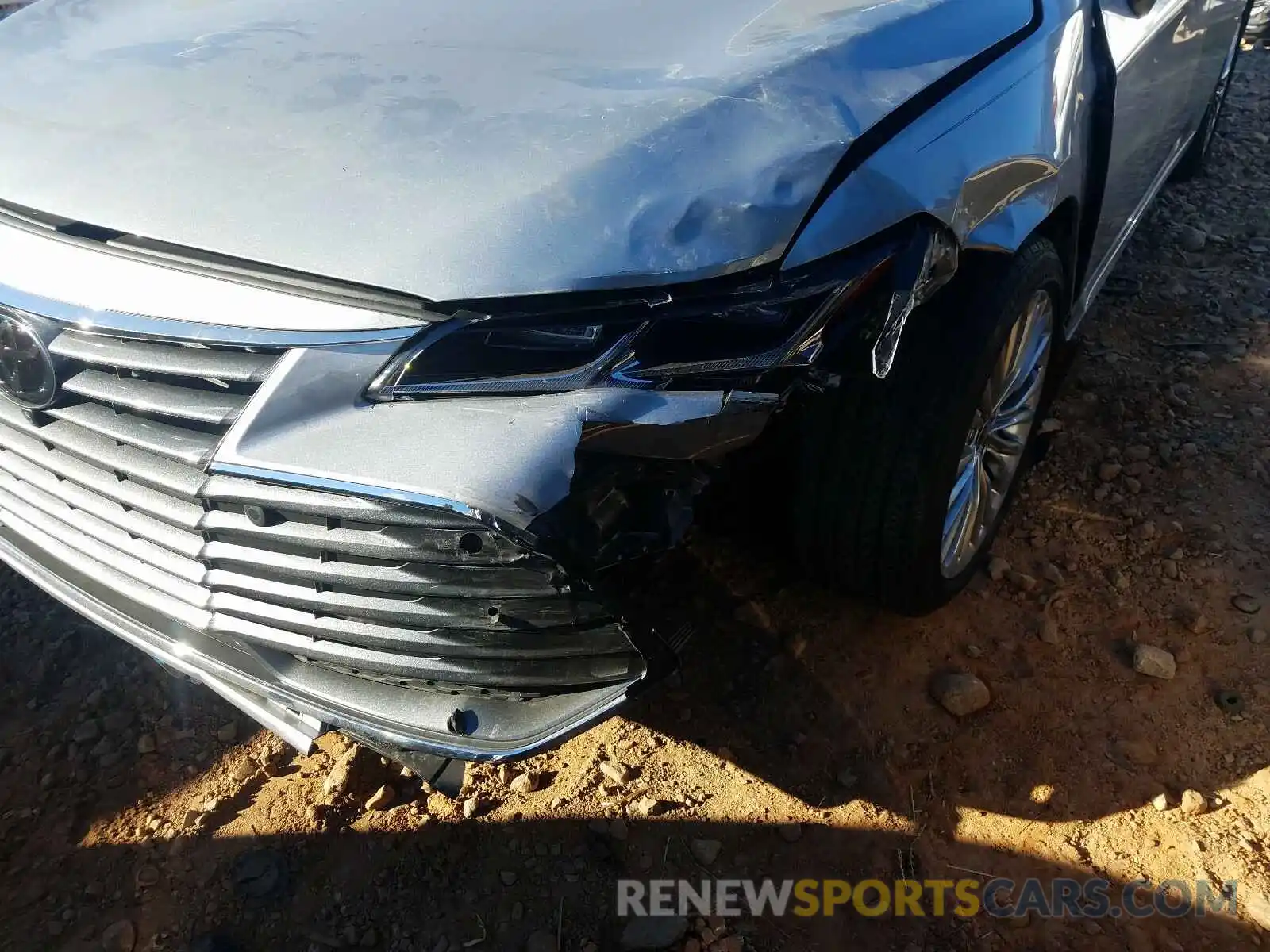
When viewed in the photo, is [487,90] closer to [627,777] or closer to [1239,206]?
[627,777]

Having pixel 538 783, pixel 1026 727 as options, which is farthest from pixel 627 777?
pixel 1026 727

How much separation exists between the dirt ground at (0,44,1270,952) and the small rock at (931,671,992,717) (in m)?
0.03

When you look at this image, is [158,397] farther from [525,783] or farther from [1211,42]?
[1211,42]

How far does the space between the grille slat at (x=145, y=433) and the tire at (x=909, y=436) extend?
3.57 feet

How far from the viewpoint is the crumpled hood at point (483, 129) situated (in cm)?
136

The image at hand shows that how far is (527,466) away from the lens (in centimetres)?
119

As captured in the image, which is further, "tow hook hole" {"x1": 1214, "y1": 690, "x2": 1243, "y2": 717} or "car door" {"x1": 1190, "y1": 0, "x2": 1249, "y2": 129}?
"car door" {"x1": 1190, "y1": 0, "x2": 1249, "y2": 129}

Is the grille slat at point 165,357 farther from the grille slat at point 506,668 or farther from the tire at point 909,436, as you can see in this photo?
the tire at point 909,436

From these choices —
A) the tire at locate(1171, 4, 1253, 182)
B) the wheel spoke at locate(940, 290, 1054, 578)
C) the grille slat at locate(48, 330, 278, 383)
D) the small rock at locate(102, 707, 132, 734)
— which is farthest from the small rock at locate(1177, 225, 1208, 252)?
the small rock at locate(102, 707, 132, 734)

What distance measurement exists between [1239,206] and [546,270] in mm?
4319

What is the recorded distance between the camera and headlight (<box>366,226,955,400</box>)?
1.33 m

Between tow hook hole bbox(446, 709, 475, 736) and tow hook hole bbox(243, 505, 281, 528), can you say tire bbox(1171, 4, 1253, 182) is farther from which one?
tow hook hole bbox(243, 505, 281, 528)

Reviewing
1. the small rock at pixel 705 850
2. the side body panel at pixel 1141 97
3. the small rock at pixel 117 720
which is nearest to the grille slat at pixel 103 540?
the small rock at pixel 117 720

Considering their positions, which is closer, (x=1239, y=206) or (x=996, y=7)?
(x=996, y=7)
